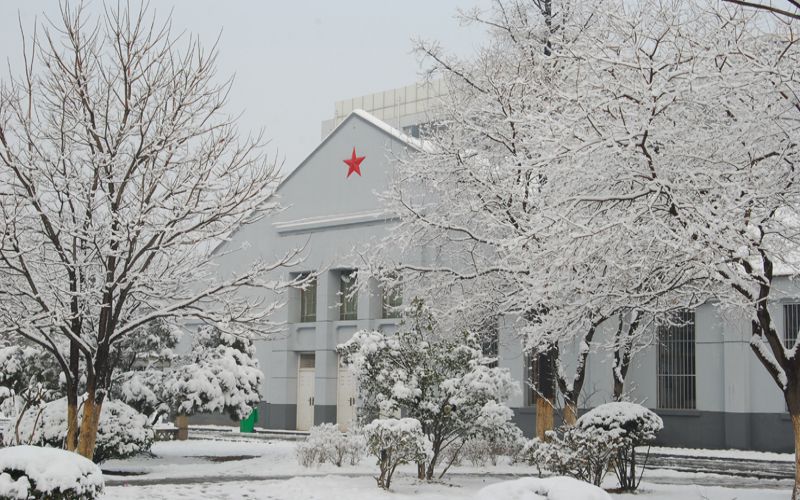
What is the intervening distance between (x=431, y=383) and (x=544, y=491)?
8705 millimetres

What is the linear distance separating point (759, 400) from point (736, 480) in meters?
7.92

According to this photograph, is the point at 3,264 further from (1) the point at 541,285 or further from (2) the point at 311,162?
(2) the point at 311,162

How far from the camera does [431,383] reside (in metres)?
16.1

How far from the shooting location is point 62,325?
43.5 feet

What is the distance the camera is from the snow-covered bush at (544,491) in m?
7.25

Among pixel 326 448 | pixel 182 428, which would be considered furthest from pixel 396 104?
pixel 326 448

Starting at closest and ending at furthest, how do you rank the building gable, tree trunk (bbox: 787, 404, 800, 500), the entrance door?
1. tree trunk (bbox: 787, 404, 800, 500)
2. the building gable
3. the entrance door

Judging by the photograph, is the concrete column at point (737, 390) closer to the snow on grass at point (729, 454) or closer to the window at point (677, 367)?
the snow on grass at point (729, 454)

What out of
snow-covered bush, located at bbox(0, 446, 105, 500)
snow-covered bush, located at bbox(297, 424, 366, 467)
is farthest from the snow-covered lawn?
snow-covered bush, located at bbox(0, 446, 105, 500)

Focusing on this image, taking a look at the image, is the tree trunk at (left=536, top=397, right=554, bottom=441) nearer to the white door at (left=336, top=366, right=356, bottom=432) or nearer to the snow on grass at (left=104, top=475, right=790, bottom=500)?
the snow on grass at (left=104, top=475, right=790, bottom=500)

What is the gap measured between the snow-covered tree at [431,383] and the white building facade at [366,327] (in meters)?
8.70

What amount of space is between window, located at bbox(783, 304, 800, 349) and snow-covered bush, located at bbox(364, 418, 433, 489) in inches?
547

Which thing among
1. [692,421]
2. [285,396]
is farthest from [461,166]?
[285,396]

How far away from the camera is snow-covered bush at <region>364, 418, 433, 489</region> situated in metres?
14.4
